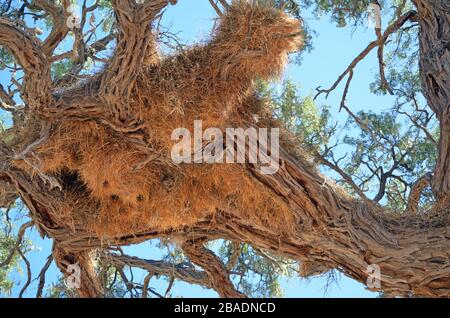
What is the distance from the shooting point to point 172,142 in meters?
4.23

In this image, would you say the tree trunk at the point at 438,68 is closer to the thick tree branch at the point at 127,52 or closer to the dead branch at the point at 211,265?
the dead branch at the point at 211,265

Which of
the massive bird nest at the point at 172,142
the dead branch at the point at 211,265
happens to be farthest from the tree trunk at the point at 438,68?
the dead branch at the point at 211,265

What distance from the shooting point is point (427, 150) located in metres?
6.53

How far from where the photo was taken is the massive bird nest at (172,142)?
4129 millimetres

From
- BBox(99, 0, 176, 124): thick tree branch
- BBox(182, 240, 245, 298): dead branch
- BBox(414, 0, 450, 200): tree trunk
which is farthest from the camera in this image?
BBox(182, 240, 245, 298): dead branch

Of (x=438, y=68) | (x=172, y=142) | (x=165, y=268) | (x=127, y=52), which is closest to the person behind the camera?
(x=127, y=52)

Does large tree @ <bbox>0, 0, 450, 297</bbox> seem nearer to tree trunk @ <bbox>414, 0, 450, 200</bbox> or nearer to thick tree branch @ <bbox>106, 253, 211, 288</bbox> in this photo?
tree trunk @ <bbox>414, 0, 450, 200</bbox>

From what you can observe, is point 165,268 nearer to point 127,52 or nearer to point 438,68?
point 127,52

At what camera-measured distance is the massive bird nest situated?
4129 millimetres

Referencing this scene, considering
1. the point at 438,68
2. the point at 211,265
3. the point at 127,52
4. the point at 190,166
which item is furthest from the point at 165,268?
the point at 438,68

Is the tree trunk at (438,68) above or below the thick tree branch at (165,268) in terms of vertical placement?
above

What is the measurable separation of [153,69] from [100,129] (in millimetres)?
490

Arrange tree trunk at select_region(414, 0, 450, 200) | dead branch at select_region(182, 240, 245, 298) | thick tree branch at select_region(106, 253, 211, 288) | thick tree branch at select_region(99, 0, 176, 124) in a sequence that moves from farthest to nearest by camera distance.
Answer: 1. thick tree branch at select_region(106, 253, 211, 288)
2. dead branch at select_region(182, 240, 245, 298)
3. tree trunk at select_region(414, 0, 450, 200)
4. thick tree branch at select_region(99, 0, 176, 124)

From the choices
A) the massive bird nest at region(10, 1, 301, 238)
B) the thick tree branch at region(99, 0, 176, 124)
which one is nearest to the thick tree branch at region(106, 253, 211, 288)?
the massive bird nest at region(10, 1, 301, 238)
